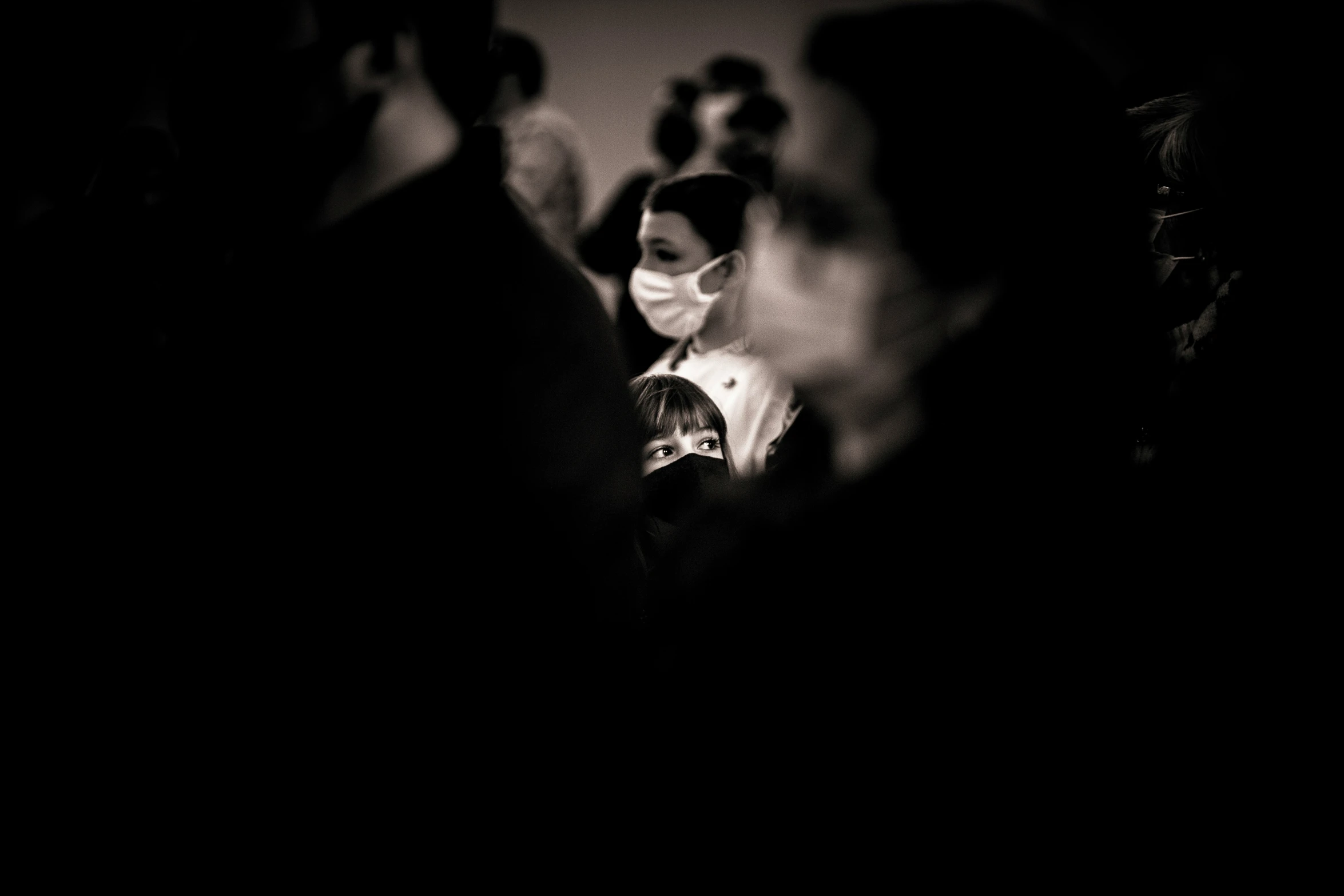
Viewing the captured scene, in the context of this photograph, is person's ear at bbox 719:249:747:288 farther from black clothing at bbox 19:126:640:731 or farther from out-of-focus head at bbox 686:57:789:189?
out-of-focus head at bbox 686:57:789:189

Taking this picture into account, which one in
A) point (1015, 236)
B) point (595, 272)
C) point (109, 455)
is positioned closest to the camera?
point (1015, 236)

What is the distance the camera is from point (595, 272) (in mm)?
3832

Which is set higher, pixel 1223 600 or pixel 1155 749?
pixel 1223 600

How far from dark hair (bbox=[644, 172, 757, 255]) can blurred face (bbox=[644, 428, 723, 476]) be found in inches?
27.2

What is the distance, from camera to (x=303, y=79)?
53.1 inches

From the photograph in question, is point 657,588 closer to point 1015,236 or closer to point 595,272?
point 1015,236

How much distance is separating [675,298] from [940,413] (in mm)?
1561

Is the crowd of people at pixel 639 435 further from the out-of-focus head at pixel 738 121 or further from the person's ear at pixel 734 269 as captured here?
the out-of-focus head at pixel 738 121

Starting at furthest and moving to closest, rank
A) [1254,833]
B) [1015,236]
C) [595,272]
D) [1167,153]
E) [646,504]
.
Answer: [595,272] < [646,504] < [1167,153] < [1015,236] < [1254,833]

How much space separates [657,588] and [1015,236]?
74cm

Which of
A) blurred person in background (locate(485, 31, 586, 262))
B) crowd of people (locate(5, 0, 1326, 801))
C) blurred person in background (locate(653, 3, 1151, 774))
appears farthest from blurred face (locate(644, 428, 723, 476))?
blurred person in background (locate(485, 31, 586, 262))

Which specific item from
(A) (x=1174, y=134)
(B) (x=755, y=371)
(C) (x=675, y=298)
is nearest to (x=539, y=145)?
(C) (x=675, y=298)

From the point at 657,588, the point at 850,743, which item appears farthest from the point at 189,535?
the point at 850,743

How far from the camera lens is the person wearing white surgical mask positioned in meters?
2.63
